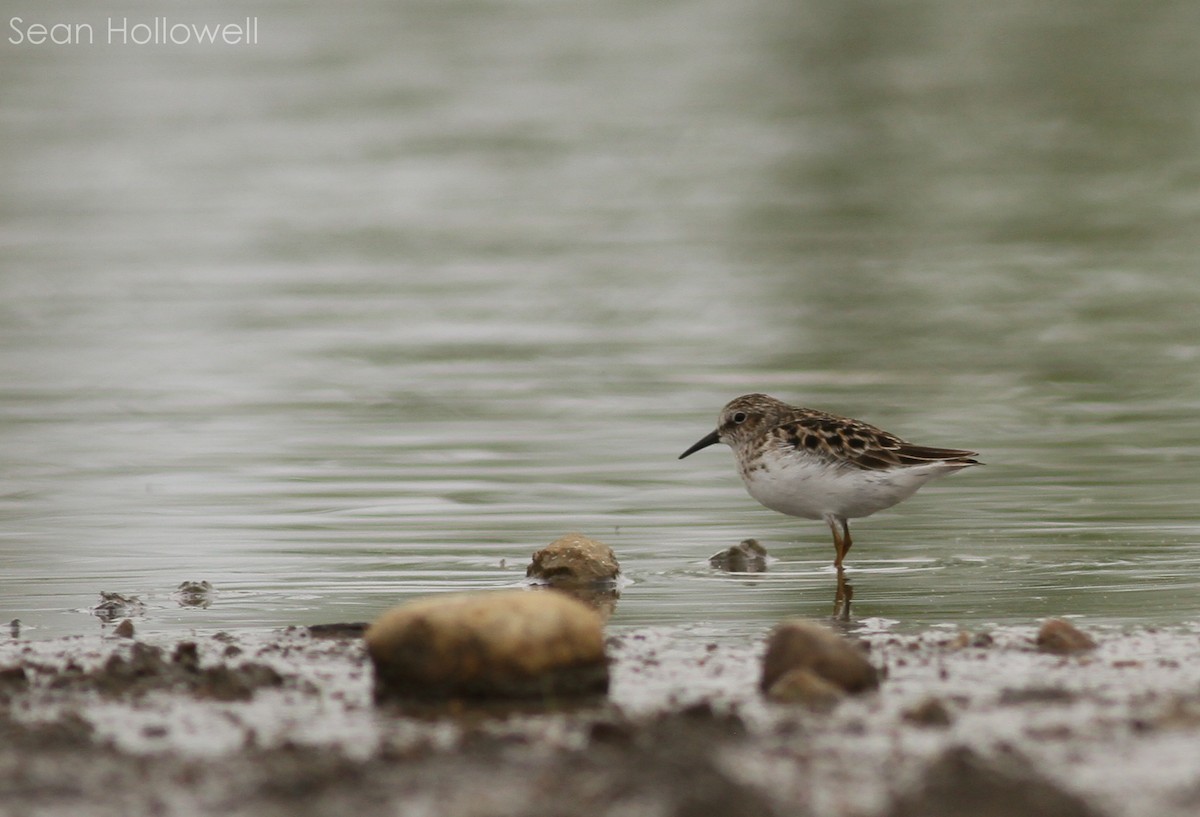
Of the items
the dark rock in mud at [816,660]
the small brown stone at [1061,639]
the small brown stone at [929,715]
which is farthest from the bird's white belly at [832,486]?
the small brown stone at [929,715]

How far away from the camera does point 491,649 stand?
612cm

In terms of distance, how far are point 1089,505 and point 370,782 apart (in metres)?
6.20

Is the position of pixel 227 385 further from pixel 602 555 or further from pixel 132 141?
pixel 132 141

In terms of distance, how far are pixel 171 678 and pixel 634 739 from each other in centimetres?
186

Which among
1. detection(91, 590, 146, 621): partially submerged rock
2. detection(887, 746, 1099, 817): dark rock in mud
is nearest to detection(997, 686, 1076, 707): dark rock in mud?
detection(887, 746, 1099, 817): dark rock in mud

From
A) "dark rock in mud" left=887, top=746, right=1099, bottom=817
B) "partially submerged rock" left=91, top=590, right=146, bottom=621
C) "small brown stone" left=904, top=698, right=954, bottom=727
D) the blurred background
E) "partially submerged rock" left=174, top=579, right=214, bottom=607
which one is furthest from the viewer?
the blurred background

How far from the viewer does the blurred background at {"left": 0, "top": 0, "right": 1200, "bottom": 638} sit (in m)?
9.41

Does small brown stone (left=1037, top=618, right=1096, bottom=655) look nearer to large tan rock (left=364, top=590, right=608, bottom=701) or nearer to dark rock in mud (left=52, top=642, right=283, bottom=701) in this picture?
large tan rock (left=364, top=590, right=608, bottom=701)

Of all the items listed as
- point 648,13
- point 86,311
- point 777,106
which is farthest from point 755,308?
point 648,13

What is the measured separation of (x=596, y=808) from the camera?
4754 mm

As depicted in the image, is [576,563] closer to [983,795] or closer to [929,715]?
[929,715]

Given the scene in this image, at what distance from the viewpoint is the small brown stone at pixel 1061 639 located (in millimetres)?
6816

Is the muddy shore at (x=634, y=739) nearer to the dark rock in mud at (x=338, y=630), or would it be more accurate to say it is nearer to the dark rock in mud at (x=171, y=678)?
the dark rock in mud at (x=171, y=678)

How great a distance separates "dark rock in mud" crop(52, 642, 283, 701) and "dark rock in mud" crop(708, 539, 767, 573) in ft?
9.95
